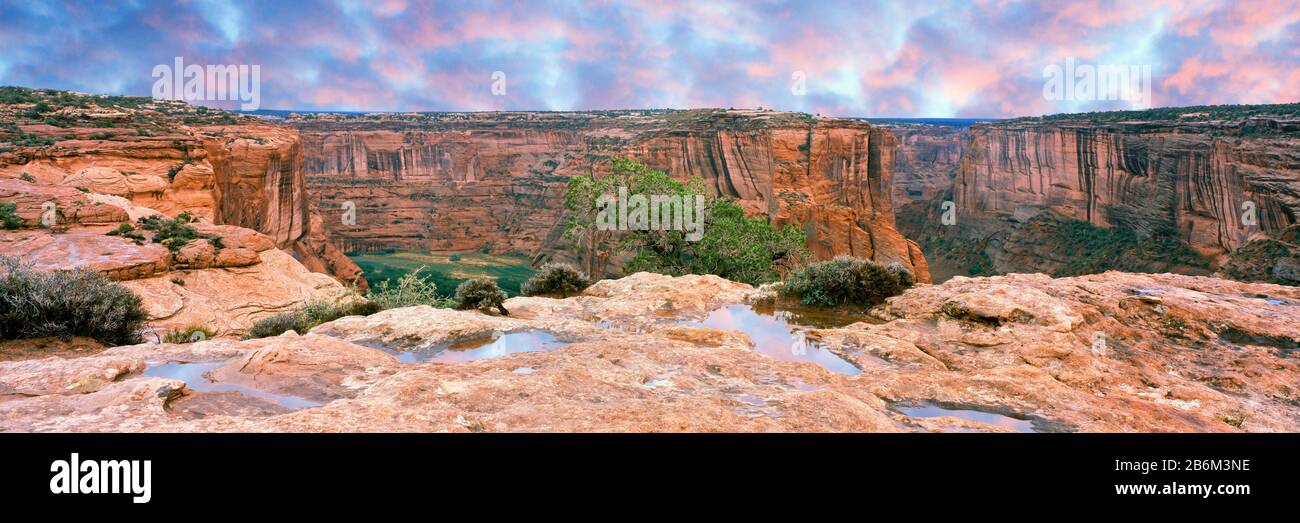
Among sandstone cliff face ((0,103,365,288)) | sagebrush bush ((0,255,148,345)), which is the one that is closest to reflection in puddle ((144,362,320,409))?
sagebrush bush ((0,255,148,345))

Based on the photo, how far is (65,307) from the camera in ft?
24.0

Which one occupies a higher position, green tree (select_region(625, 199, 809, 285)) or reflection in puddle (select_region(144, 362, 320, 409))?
green tree (select_region(625, 199, 809, 285))

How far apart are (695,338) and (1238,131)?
53818mm

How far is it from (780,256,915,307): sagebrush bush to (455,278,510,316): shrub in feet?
16.6

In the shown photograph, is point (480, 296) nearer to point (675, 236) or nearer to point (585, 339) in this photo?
point (585, 339)

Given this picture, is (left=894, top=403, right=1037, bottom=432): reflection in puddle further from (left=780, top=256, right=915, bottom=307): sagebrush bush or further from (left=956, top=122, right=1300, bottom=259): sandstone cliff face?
(left=956, top=122, right=1300, bottom=259): sandstone cliff face

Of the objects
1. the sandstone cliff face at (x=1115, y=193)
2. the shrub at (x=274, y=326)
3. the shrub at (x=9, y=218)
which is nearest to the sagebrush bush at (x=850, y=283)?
the shrub at (x=274, y=326)

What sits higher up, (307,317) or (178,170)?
(178,170)

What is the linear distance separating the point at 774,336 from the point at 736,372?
250 cm

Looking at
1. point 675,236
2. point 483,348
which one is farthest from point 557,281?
point 675,236

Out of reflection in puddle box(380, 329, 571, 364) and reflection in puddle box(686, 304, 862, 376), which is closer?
reflection in puddle box(380, 329, 571, 364)

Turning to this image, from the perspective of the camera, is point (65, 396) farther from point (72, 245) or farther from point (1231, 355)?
point (72, 245)

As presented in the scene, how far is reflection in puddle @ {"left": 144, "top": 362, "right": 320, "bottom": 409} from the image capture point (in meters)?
4.81
